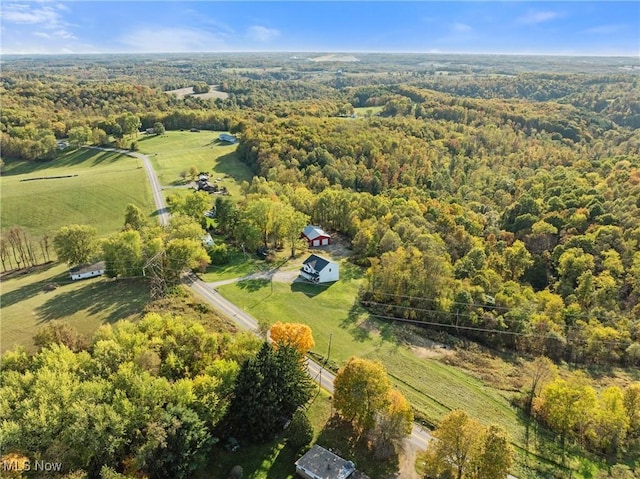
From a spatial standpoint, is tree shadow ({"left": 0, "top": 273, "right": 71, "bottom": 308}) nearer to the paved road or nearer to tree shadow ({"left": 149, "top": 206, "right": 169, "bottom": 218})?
the paved road

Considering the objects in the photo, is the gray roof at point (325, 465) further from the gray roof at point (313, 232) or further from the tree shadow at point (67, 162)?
the tree shadow at point (67, 162)

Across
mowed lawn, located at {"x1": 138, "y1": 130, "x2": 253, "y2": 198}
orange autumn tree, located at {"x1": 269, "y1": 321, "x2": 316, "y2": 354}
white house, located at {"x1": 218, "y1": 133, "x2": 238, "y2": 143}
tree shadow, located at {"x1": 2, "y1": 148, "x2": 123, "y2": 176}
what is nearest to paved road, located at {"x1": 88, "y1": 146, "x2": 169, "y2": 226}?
mowed lawn, located at {"x1": 138, "y1": 130, "x2": 253, "y2": 198}

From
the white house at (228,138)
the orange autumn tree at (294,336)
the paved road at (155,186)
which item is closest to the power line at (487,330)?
the orange autumn tree at (294,336)

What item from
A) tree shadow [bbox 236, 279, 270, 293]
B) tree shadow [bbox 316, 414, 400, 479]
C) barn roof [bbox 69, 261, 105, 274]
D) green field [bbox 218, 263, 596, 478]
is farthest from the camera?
barn roof [bbox 69, 261, 105, 274]

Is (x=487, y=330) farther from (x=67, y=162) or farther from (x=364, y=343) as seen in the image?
(x=67, y=162)

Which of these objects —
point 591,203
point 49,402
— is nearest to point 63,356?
point 49,402

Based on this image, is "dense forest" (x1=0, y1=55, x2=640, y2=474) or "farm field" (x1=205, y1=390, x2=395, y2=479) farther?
"dense forest" (x1=0, y1=55, x2=640, y2=474)

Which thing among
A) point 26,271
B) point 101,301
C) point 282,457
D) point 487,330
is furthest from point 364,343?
point 26,271
